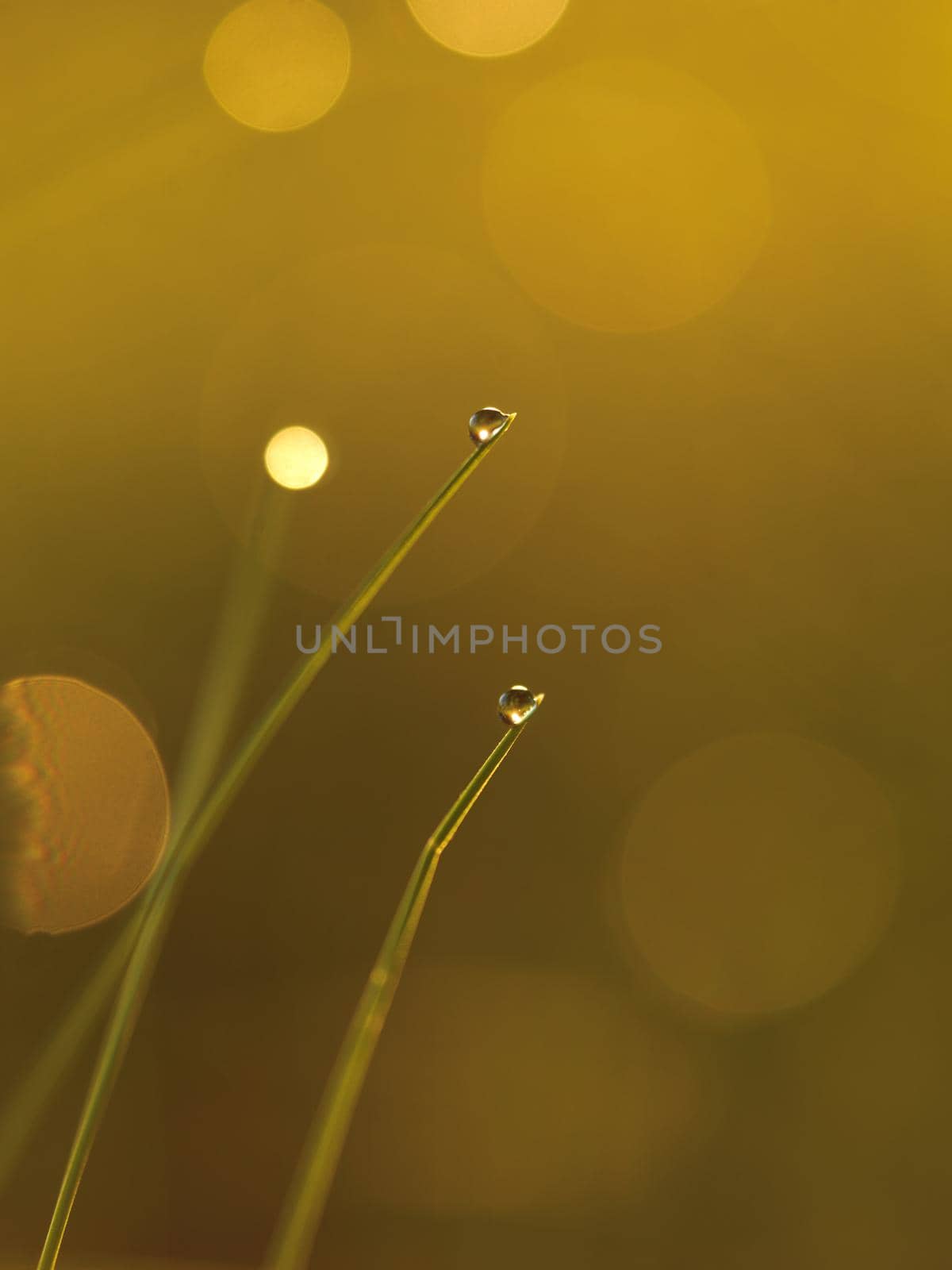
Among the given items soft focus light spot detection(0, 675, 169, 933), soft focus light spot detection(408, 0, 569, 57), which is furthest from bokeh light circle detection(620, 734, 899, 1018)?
soft focus light spot detection(408, 0, 569, 57)

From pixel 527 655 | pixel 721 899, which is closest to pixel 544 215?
pixel 527 655

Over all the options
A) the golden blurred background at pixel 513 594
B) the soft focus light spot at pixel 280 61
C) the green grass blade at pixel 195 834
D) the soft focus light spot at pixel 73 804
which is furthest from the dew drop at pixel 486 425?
the soft focus light spot at pixel 280 61

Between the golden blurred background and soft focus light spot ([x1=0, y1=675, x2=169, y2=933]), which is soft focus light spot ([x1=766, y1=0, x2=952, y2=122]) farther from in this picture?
soft focus light spot ([x1=0, y1=675, x2=169, y2=933])

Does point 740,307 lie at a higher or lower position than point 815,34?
lower

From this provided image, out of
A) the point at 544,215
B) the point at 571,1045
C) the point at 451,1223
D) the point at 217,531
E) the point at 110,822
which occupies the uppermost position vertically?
the point at 544,215

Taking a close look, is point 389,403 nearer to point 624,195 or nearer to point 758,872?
point 624,195

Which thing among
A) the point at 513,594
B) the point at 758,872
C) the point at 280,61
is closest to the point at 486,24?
the point at 280,61

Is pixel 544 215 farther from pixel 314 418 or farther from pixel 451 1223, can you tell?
pixel 451 1223
